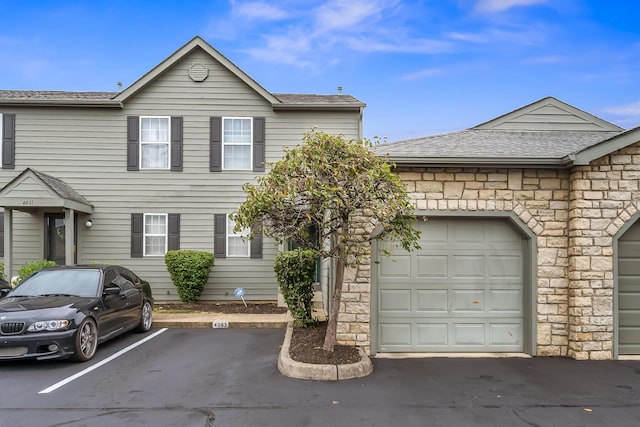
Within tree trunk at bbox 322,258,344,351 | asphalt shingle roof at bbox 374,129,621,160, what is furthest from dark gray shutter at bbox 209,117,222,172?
tree trunk at bbox 322,258,344,351

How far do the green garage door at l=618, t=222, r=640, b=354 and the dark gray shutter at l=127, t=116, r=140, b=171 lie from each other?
12.0 metres

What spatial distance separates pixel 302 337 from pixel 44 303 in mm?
4141

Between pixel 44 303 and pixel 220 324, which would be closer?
pixel 44 303

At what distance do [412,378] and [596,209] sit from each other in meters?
4.02

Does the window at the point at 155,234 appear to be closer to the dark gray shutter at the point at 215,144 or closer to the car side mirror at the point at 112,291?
the dark gray shutter at the point at 215,144

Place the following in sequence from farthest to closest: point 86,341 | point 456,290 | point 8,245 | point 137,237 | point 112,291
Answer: point 137,237 < point 8,245 < point 112,291 < point 456,290 < point 86,341

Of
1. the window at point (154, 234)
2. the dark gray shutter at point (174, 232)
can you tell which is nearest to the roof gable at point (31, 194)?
the window at point (154, 234)

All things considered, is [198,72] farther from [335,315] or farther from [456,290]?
[456,290]

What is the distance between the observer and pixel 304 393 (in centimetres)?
541

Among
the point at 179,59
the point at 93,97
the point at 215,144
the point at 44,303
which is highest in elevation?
the point at 179,59

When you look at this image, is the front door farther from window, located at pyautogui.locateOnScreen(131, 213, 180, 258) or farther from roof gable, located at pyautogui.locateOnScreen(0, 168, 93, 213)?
window, located at pyautogui.locateOnScreen(131, 213, 180, 258)

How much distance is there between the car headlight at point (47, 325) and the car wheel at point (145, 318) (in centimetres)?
253

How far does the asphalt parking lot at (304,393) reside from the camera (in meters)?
4.67

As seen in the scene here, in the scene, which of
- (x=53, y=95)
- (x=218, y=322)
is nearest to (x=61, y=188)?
(x=53, y=95)
